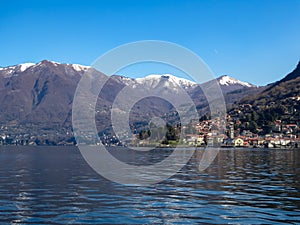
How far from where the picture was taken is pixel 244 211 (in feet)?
78.2

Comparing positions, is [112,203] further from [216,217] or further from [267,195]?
[267,195]

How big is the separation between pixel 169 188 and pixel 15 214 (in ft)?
48.7

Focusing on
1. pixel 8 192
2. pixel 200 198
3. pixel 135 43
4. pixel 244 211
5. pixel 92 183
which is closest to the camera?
pixel 244 211

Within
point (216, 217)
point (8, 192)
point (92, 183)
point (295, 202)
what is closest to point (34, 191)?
point (8, 192)

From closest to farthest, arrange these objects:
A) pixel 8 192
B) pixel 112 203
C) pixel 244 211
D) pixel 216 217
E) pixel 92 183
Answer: pixel 216 217 → pixel 244 211 → pixel 112 203 → pixel 8 192 → pixel 92 183

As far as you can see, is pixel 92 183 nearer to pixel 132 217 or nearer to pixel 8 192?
pixel 8 192

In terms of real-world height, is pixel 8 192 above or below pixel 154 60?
below

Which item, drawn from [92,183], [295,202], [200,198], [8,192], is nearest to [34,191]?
[8,192]

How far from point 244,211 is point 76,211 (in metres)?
9.32

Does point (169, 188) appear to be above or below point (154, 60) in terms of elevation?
below

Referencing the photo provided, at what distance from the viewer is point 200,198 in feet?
94.8

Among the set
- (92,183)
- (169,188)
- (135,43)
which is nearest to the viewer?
(169,188)

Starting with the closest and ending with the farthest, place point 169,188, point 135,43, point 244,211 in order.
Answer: point 244,211
point 169,188
point 135,43

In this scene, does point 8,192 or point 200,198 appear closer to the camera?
point 200,198
